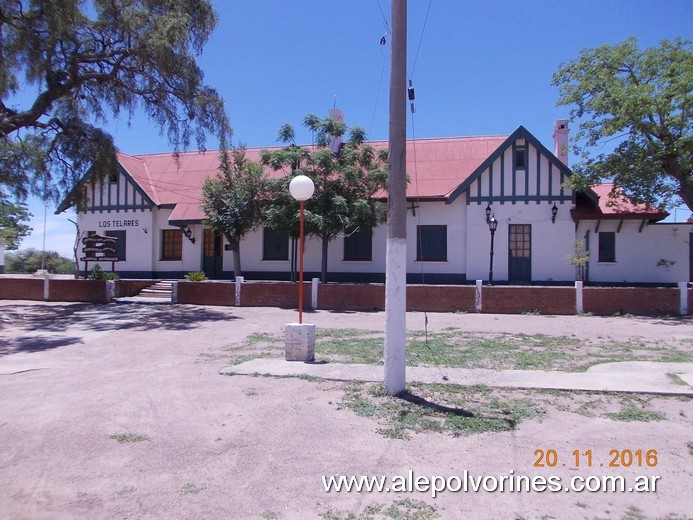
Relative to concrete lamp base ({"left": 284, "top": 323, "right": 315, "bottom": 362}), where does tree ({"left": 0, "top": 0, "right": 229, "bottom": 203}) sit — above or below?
above

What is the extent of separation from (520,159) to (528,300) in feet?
23.5

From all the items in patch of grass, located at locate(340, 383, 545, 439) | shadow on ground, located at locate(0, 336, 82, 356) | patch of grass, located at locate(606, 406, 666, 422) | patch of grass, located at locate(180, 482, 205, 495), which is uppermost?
patch of grass, located at locate(606, 406, 666, 422)

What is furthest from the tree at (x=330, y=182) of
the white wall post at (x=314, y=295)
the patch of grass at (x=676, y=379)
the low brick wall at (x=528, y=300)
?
the patch of grass at (x=676, y=379)

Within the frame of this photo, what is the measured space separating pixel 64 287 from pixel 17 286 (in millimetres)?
2704

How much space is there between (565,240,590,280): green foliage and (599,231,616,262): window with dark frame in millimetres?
952

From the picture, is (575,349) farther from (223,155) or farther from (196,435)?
(223,155)

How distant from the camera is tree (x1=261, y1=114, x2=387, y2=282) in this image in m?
20.0

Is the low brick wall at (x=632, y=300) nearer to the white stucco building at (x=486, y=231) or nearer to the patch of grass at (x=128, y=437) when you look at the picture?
the white stucco building at (x=486, y=231)

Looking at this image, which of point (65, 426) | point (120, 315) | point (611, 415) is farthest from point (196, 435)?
point (120, 315)

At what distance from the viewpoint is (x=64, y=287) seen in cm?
2247

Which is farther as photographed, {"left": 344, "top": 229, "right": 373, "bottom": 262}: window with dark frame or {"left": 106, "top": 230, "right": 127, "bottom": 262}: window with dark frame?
{"left": 106, "top": 230, "right": 127, "bottom": 262}: window with dark frame

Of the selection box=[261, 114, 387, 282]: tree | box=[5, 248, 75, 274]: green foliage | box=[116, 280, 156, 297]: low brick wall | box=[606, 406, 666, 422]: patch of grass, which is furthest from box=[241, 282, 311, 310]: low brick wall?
box=[5, 248, 75, 274]: green foliage

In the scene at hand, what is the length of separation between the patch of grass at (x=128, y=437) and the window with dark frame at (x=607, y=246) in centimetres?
2104

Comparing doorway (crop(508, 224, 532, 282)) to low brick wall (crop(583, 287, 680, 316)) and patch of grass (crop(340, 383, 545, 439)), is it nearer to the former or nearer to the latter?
low brick wall (crop(583, 287, 680, 316))
